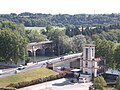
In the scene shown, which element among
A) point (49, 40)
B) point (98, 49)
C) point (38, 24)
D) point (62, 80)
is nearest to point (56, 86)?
point (62, 80)

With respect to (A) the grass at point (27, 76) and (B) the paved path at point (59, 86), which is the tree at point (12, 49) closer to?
(A) the grass at point (27, 76)

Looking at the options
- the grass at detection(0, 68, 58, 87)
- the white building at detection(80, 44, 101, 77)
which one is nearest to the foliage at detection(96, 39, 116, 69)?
the white building at detection(80, 44, 101, 77)

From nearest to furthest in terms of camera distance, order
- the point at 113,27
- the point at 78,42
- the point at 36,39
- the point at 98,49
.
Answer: the point at 98,49 → the point at 78,42 → the point at 36,39 → the point at 113,27

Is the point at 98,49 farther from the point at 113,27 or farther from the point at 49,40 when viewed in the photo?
the point at 113,27

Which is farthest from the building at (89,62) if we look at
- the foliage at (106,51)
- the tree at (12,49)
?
the tree at (12,49)

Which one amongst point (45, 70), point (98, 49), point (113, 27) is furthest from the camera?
point (113, 27)

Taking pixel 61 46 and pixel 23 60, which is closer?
pixel 23 60
